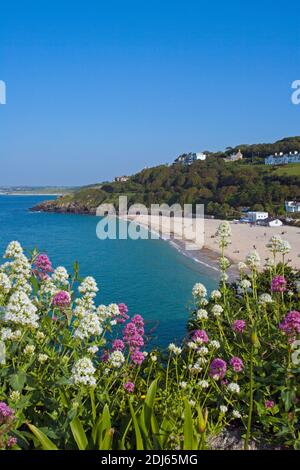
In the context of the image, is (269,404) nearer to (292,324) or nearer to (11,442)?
(292,324)

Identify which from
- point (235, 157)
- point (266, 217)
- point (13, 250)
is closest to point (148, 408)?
point (13, 250)

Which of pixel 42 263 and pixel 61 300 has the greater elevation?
pixel 42 263

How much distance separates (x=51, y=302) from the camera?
476 cm

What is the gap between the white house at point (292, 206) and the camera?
286ft

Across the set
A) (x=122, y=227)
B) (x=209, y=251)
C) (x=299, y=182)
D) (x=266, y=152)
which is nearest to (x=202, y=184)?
(x=299, y=182)

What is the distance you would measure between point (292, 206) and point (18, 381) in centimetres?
8976

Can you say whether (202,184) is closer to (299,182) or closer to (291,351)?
(299,182)

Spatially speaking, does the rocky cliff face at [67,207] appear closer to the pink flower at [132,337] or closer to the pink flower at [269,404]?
the pink flower at [132,337]

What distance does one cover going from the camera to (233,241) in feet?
183

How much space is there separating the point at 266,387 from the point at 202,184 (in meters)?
124

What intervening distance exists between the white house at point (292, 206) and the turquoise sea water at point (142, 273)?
35267 mm

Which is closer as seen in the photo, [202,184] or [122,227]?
[122,227]

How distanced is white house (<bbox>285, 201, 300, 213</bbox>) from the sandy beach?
16846mm

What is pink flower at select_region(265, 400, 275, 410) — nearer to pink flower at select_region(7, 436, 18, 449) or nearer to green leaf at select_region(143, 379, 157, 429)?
green leaf at select_region(143, 379, 157, 429)
